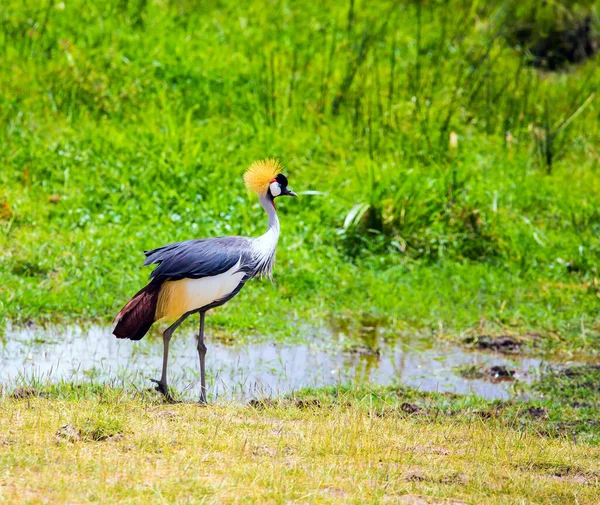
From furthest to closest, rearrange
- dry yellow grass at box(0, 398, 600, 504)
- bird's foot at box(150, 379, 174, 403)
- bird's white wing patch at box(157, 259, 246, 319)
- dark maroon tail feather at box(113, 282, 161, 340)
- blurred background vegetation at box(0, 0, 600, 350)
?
blurred background vegetation at box(0, 0, 600, 350), bird's white wing patch at box(157, 259, 246, 319), dark maroon tail feather at box(113, 282, 161, 340), bird's foot at box(150, 379, 174, 403), dry yellow grass at box(0, 398, 600, 504)

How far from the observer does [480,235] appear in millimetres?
10070

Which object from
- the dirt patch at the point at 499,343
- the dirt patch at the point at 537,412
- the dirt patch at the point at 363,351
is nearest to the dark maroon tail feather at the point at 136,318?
the dirt patch at the point at 363,351

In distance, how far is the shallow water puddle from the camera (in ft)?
22.7

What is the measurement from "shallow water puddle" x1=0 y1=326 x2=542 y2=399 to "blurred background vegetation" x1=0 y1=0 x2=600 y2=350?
35 centimetres

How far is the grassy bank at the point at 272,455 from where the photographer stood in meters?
4.41

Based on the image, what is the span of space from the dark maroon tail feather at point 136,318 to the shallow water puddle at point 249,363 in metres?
0.40

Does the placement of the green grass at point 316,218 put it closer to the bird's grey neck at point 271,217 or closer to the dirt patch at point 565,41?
the dirt patch at point 565,41

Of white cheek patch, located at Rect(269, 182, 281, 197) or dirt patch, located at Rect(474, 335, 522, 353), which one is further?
dirt patch, located at Rect(474, 335, 522, 353)

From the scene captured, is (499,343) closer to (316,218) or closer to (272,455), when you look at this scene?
(316,218)

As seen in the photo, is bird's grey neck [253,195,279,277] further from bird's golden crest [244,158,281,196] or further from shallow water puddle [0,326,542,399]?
shallow water puddle [0,326,542,399]

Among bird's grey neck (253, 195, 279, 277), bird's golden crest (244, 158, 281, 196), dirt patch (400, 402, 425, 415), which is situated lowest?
dirt patch (400, 402, 425, 415)

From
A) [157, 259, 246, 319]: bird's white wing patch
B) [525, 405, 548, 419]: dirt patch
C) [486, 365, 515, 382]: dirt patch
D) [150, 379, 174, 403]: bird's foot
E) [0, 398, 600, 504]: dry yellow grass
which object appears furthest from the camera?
[486, 365, 515, 382]: dirt patch

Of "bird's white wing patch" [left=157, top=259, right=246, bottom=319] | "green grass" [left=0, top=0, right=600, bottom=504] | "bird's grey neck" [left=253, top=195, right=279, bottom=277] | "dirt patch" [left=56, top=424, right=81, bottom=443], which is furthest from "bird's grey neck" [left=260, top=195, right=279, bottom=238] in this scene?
"dirt patch" [left=56, top=424, right=81, bottom=443]

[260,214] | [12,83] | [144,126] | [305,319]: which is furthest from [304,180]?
[12,83]
